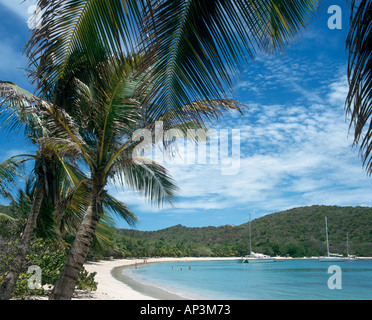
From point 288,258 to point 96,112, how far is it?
85973 mm

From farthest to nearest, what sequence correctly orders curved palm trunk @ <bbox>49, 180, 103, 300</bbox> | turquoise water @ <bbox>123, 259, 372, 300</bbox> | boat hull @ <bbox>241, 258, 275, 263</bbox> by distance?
boat hull @ <bbox>241, 258, 275, 263</bbox>
turquoise water @ <bbox>123, 259, 372, 300</bbox>
curved palm trunk @ <bbox>49, 180, 103, 300</bbox>

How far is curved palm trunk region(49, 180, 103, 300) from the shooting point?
15.5ft

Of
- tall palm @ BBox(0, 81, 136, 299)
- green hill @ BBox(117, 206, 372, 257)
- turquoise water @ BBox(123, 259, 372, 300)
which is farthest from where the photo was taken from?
green hill @ BBox(117, 206, 372, 257)

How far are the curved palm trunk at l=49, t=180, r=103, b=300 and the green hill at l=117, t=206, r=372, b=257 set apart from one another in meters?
53.5

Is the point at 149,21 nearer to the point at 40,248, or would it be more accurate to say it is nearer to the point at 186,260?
the point at 40,248

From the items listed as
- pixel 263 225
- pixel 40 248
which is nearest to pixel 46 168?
pixel 40 248

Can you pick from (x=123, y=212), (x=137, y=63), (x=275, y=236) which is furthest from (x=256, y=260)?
(x=137, y=63)

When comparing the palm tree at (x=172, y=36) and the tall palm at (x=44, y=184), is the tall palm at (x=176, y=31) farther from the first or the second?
the tall palm at (x=44, y=184)

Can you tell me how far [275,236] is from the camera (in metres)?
87.0

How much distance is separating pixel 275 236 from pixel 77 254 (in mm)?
87919

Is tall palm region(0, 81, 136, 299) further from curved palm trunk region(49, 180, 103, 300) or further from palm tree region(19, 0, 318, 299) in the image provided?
palm tree region(19, 0, 318, 299)

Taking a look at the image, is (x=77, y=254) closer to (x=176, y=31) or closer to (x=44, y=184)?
(x=44, y=184)

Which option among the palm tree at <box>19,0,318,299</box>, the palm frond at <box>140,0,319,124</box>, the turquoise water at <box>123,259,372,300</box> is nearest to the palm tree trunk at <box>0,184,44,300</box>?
the palm tree at <box>19,0,318,299</box>

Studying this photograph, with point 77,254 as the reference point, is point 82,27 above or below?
above
